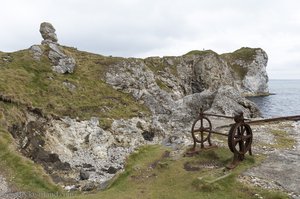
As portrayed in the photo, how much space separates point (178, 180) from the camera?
22000 millimetres

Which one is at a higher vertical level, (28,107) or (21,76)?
(21,76)

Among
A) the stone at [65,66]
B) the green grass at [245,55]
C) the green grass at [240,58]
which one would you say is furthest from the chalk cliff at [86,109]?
the green grass at [245,55]

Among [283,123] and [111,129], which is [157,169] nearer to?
[283,123]

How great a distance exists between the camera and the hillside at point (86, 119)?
28.6 m

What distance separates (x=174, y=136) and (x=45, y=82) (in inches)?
1559

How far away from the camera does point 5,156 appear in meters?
31.5

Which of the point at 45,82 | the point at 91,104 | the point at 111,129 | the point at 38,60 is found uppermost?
the point at 38,60

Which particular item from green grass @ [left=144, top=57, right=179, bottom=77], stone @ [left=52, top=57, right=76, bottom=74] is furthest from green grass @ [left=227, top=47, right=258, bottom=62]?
stone @ [left=52, top=57, right=76, bottom=74]

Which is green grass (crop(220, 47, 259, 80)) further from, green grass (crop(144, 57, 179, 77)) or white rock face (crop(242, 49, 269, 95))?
green grass (crop(144, 57, 179, 77))

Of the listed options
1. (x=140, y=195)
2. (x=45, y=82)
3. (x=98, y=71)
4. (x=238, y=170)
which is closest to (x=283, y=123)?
(x=238, y=170)

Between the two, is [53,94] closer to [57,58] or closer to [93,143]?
[93,143]

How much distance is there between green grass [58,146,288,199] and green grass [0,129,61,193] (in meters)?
6.80

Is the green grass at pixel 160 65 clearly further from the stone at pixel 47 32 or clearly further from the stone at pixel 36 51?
the stone at pixel 36 51

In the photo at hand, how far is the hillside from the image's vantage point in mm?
28625
